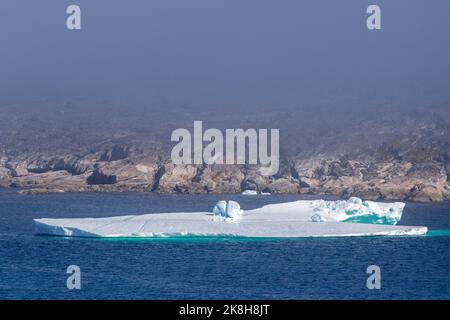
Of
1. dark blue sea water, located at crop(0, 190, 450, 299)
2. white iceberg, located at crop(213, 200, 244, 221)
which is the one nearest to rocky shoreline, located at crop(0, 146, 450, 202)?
white iceberg, located at crop(213, 200, 244, 221)

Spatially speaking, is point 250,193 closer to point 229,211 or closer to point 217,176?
point 217,176

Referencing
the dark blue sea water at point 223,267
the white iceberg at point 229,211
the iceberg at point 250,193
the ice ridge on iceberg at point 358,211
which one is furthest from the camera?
the iceberg at point 250,193

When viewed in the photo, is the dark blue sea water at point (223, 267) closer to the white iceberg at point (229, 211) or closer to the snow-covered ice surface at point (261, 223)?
the snow-covered ice surface at point (261, 223)

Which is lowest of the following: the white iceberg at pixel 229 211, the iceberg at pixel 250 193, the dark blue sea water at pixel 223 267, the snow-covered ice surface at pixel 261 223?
the iceberg at pixel 250 193

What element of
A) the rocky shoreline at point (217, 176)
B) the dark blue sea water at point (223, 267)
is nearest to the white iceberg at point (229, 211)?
the dark blue sea water at point (223, 267)

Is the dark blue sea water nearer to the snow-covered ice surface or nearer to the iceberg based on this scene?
the snow-covered ice surface
